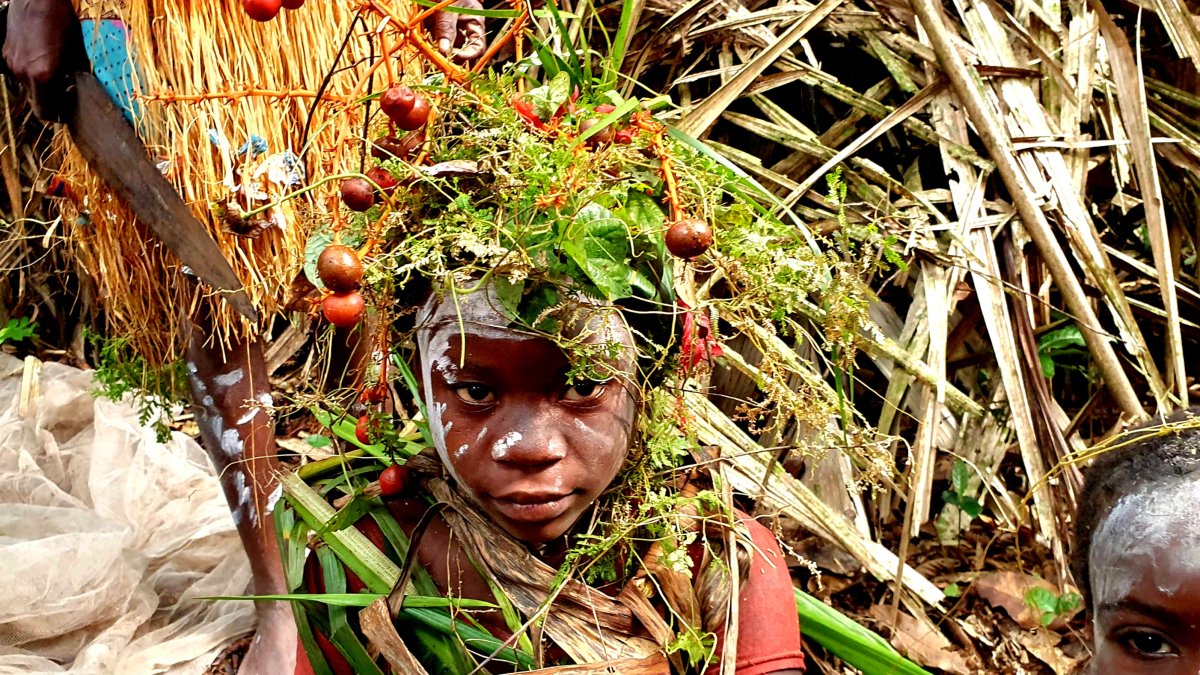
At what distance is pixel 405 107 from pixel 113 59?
95 cm

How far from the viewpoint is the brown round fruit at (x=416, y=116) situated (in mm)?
1409

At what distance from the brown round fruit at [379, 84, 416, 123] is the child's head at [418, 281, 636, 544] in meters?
0.25

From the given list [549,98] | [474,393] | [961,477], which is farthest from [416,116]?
[961,477]

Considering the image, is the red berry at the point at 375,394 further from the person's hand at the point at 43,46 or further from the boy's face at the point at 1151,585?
the boy's face at the point at 1151,585

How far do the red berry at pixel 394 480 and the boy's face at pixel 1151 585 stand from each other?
1.00 metres

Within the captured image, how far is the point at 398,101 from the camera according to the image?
4.56 feet

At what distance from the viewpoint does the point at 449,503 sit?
1.65 metres

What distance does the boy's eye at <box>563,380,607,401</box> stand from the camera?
4.95 feet

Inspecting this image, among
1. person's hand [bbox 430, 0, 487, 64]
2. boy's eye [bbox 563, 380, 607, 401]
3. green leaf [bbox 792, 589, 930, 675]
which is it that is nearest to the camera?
boy's eye [bbox 563, 380, 607, 401]

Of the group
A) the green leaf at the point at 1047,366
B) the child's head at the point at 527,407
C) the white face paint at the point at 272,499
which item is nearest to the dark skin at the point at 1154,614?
the child's head at the point at 527,407

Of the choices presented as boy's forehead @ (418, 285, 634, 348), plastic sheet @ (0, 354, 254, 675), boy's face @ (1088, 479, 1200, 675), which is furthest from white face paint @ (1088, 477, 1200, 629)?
plastic sheet @ (0, 354, 254, 675)

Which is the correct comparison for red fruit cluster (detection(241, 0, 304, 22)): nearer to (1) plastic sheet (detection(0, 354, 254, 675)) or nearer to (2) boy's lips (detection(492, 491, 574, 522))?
(2) boy's lips (detection(492, 491, 574, 522))

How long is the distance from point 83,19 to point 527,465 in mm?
1275

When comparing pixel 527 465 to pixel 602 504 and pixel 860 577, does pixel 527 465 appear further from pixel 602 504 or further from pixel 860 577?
pixel 860 577
